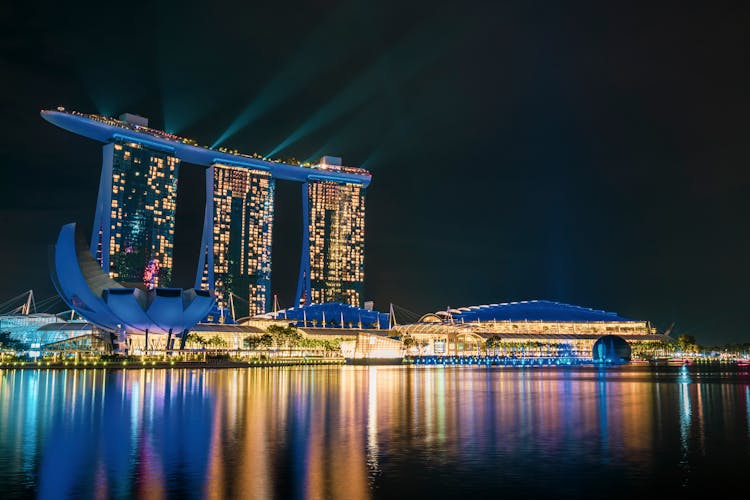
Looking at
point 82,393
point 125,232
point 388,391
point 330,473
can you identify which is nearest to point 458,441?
point 330,473

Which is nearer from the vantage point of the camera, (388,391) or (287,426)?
(287,426)

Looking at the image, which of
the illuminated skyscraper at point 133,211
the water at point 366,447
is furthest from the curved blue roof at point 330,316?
the water at point 366,447

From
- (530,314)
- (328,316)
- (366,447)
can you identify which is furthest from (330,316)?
(366,447)

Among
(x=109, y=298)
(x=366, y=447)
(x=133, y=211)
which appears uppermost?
(x=133, y=211)

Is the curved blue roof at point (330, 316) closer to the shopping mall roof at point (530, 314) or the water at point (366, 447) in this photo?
the shopping mall roof at point (530, 314)

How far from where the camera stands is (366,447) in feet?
76.2

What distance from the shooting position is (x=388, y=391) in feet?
167

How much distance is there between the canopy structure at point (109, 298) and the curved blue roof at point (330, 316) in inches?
2940

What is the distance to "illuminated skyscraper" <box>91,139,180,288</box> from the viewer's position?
18488cm

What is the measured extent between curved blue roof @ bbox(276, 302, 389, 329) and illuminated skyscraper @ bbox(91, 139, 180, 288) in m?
37.2

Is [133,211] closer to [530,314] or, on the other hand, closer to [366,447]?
[530,314]

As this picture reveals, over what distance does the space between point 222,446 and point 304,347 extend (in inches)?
5303

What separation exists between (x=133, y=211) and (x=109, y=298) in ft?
316

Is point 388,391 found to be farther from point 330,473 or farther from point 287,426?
point 330,473
